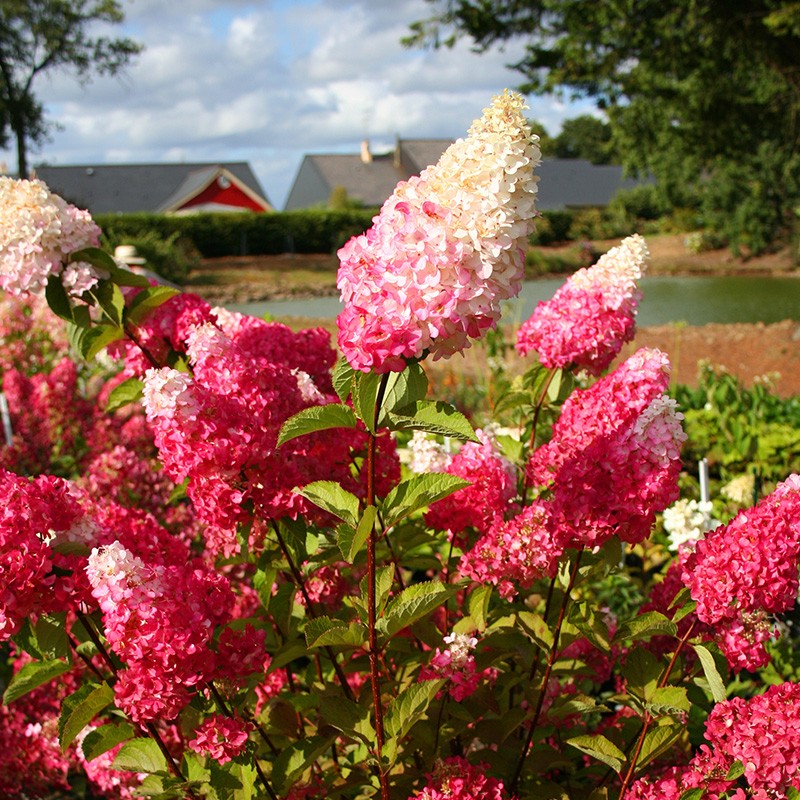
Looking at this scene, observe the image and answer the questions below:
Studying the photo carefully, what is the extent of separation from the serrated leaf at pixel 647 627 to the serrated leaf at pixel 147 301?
1249 millimetres

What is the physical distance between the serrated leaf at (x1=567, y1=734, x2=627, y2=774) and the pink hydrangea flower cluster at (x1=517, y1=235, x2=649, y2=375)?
2.89ft

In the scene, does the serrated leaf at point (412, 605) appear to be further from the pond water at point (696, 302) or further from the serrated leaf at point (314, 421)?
the pond water at point (696, 302)

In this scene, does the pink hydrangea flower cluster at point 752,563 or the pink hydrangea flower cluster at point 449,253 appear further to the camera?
the pink hydrangea flower cluster at point 752,563

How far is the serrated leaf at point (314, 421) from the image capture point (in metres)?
1.33

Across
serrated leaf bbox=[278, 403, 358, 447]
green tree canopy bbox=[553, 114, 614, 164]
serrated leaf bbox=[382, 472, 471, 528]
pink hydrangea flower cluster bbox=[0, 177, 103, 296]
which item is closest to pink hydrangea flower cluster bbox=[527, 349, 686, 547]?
serrated leaf bbox=[382, 472, 471, 528]

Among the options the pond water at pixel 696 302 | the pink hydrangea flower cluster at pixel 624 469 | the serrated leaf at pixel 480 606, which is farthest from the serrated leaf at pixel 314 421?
the pond water at pixel 696 302

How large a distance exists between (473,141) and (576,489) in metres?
0.64

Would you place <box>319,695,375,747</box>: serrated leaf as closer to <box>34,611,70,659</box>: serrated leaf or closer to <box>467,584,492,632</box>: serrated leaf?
<box>467,584,492,632</box>: serrated leaf

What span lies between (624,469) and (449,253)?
556 mm

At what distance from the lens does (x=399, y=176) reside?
56406 millimetres

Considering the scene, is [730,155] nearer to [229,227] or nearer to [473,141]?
[473,141]

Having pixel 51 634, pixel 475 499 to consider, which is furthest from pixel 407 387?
pixel 51 634

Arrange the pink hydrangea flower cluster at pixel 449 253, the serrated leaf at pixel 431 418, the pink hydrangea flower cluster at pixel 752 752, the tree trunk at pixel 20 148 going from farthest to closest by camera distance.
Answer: the tree trunk at pixel 20 148 < the pink hydrangea flower cluster at pixel 752 752 < the serrated leaf at pixel 431 418 < the pink hydrangea flower cluster at pixel 449 253

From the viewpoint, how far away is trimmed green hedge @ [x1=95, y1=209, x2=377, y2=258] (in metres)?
38.1
